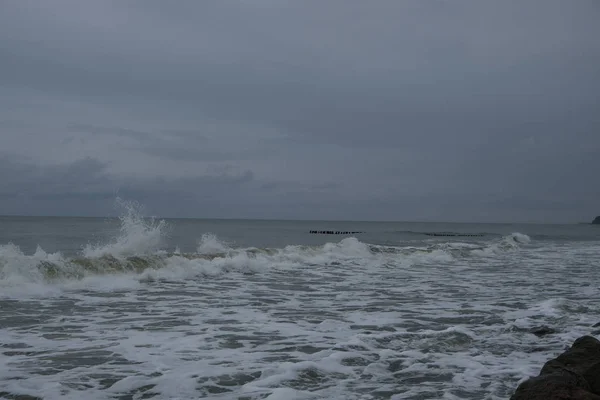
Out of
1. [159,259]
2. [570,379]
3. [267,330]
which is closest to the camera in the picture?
[570,379]

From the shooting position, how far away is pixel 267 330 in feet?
31.4

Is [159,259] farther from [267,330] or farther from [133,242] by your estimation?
[267,330]

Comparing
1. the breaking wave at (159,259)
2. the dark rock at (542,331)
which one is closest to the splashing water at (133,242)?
the breaking wave at (159,259)

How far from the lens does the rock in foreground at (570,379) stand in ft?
15.2

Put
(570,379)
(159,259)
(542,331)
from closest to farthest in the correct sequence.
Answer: (570,379) → (542,331) → (159,259)

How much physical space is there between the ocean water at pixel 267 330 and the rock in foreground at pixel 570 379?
77 cm

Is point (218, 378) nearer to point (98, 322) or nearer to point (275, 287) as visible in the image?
point (98, 322)

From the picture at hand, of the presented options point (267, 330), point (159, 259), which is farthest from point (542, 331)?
point (159, 259)

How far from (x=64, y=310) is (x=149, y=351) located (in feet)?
14.7

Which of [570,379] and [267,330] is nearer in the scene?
[570,379]

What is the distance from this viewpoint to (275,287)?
52.5 feet

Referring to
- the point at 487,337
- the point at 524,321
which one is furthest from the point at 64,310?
the point at 524,321

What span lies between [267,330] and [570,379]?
5.63 metres

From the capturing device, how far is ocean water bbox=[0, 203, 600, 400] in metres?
6.43
